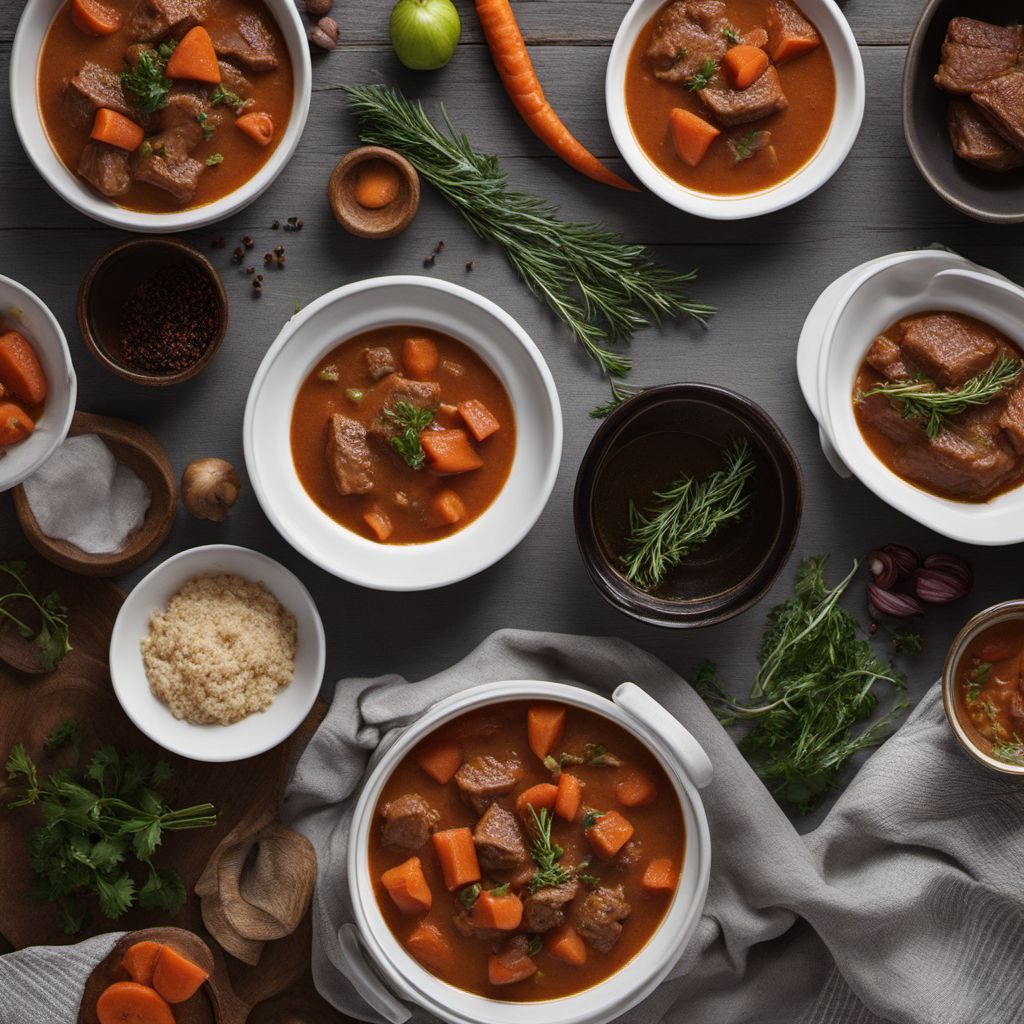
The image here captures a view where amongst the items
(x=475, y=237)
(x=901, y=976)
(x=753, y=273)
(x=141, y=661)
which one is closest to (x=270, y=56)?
(x=475, y=237)

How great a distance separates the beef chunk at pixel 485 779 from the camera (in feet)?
11.2

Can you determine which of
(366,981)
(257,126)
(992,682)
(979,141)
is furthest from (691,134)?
(366,981)

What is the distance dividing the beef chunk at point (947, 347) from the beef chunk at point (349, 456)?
1.81m

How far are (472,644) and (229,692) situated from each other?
2.81 feet

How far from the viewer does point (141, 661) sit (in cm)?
343

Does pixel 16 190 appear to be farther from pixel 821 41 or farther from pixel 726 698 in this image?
pixel 726 698

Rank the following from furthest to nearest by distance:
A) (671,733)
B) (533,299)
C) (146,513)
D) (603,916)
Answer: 1. (533,299)
2. (146,513)
3. (603,916)
4. (671,733)

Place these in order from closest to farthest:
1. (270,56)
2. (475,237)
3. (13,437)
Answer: (13,437) < (270,56) < (475,237)

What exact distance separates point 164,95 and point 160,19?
24cm

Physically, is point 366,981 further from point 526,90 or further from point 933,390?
point 526,90

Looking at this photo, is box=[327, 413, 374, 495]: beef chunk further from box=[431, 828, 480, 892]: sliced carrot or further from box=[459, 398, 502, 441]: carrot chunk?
box=[431, 828, 480, 892]: sliced carrot

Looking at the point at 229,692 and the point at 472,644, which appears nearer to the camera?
the point at 229,692

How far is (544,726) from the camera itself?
3.39 m

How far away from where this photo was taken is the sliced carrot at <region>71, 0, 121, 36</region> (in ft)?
10.8
